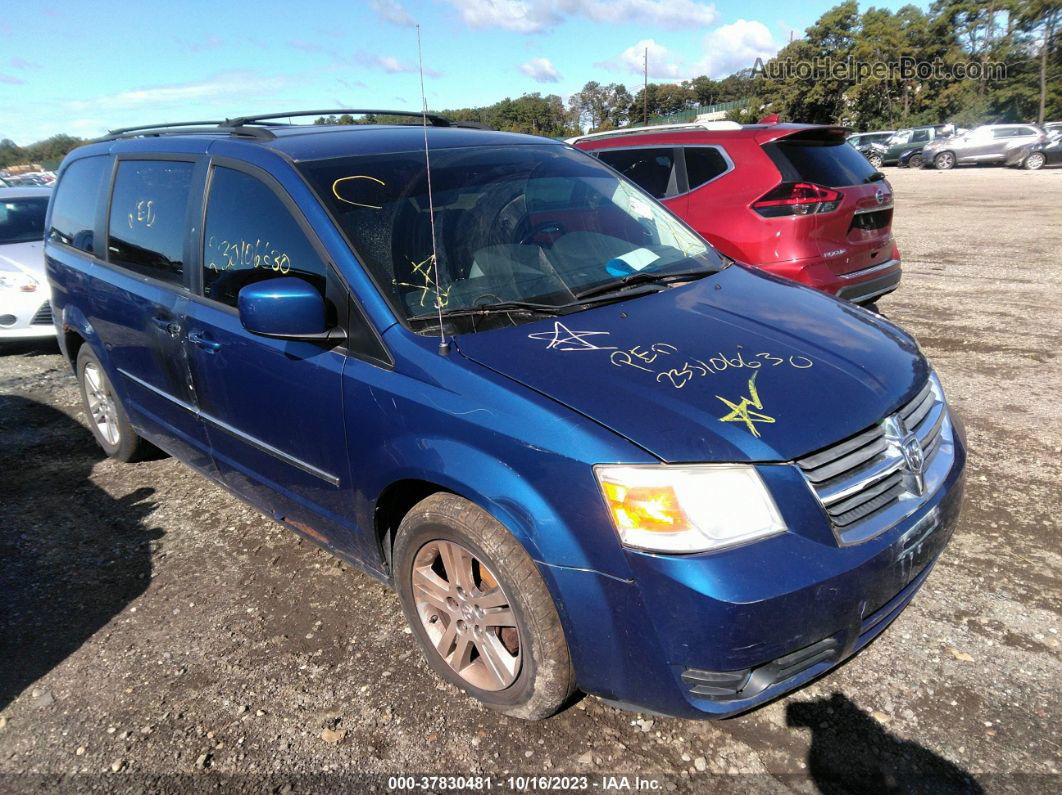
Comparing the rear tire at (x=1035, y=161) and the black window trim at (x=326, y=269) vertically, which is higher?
the black window trim at (x=326, y=269)

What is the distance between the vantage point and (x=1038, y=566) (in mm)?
3014

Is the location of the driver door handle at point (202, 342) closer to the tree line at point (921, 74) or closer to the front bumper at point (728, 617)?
the front bumper at point (728, 617)

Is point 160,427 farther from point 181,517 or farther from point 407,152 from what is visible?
point 407,152

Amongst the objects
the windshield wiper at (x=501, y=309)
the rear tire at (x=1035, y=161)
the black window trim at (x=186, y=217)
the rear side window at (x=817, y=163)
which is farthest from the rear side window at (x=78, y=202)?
the rear tire at (x=1035, y=161)

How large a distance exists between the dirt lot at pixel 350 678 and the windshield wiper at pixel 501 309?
128 cm

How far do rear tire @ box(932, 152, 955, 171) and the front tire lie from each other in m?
33.5

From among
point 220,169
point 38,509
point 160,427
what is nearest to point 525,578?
point 220,169

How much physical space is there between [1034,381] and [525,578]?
4.61 meters

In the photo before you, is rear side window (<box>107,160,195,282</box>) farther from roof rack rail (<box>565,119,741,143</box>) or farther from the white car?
the white car

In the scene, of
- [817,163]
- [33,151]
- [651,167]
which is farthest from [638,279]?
[33,151]

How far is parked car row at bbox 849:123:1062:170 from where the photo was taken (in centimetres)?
2659

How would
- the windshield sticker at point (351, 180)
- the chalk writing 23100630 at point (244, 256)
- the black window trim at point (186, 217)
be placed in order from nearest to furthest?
the windshield sticker at point (351, 180) < the chalk writing 23100630 at point (244, 256) < the black window trim at point (186, 217)

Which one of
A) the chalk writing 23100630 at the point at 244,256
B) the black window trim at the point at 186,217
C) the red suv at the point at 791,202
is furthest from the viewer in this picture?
the red suv at the point at 791,202

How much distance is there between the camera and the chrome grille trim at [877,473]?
2039 mm
